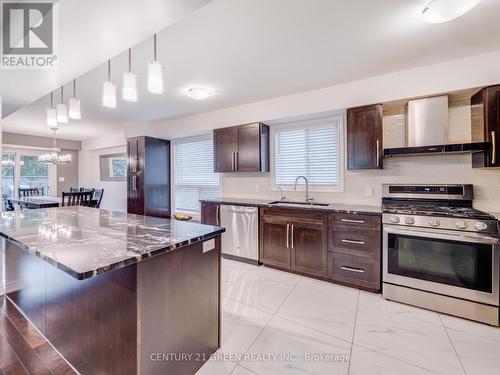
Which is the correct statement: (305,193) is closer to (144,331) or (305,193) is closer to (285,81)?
(285,81)

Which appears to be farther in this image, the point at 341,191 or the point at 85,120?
the point at 85,120

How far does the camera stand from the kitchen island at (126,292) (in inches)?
45.6

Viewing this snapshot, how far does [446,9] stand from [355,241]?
83.1 inches

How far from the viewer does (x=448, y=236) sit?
7.06 ft

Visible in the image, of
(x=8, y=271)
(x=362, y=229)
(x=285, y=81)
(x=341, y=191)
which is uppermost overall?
(x=285, y=81)

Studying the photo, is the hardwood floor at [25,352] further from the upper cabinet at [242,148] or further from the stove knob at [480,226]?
the stove knob at [480,226]

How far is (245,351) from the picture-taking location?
174cm

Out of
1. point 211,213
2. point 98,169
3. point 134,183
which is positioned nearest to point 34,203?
point 134,183

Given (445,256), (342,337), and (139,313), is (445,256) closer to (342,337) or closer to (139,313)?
(342,337)

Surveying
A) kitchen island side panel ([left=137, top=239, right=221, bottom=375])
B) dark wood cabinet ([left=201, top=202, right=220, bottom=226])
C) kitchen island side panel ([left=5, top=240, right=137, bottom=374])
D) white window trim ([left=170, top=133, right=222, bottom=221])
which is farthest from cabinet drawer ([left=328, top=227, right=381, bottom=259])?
white window trim ([left=170, top=133, right=222, bottom=221])

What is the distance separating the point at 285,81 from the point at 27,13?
237 cm

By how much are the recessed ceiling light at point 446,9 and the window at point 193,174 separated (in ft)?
12.1

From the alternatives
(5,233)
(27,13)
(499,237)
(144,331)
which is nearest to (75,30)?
(27,13)

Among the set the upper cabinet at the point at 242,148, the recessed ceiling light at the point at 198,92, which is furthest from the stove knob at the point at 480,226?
the recessed ceiling light at the point at 198,92
